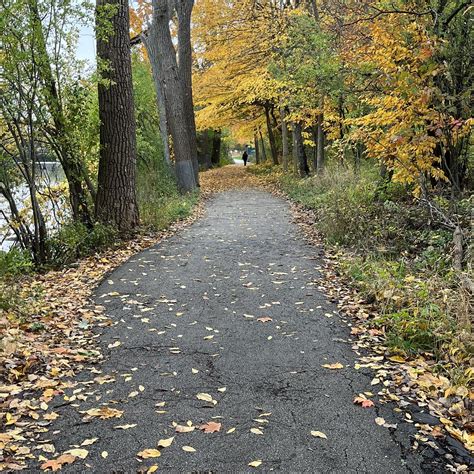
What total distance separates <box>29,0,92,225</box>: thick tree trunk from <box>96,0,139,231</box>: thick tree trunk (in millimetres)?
429

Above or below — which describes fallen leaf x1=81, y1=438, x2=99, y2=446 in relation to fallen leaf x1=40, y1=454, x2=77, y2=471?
below

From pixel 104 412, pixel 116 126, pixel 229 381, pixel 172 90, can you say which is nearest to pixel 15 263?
pixel 116 126

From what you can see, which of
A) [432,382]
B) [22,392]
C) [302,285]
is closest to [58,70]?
[302,285]

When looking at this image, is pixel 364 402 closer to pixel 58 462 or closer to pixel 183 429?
pixel 183 429

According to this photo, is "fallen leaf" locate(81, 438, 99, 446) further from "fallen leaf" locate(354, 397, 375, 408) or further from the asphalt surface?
"fallen leaf" locate(354, 397, 375, 408)

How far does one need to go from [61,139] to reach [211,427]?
6.31 m

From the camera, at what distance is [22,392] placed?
400cm

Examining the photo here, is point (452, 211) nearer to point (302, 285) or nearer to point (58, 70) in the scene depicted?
point (302, 285)

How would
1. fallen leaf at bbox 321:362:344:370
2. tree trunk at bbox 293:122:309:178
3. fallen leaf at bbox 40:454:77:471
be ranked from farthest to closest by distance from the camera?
tree trunk at bbox 293:122:309:178, fallen leaf at bbox 321:362:344:370, fallen leaf at bbox 40:454:77:471

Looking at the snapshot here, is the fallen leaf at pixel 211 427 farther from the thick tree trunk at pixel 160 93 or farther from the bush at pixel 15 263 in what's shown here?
the thick tree trunk at pixel 160 93

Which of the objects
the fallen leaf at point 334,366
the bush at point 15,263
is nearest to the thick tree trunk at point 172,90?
the bush at point 15,263

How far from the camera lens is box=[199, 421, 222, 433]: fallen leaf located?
343cm

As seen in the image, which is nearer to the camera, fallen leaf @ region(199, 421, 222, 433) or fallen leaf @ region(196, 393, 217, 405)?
fallen leaf @ region(199, 421, 222, 433)

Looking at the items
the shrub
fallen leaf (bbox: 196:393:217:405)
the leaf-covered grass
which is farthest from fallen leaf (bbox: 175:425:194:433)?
the shrub
